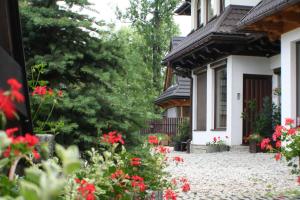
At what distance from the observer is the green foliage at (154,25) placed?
35.3 m

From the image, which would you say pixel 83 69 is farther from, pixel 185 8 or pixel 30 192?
pixel 185 8

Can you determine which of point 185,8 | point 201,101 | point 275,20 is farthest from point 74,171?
point 185,8

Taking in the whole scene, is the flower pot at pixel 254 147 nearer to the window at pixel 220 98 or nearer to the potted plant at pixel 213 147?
the potted plant at pixel 213 147

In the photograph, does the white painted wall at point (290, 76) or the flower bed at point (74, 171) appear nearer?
the flower bed at point (74, 171)

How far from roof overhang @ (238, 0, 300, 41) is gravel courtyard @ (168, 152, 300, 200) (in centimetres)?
275

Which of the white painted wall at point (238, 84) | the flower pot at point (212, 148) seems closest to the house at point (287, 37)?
the white painted wall at point (238, 84)

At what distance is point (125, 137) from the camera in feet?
19.8

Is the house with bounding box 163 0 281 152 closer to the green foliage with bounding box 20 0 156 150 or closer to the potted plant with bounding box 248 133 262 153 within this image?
the potted plant with bounding box 248 133 262 153

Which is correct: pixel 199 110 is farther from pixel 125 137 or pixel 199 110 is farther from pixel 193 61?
pixel 125 137

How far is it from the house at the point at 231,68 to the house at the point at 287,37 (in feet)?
3.31

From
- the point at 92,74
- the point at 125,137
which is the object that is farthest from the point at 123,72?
the point at 125,137

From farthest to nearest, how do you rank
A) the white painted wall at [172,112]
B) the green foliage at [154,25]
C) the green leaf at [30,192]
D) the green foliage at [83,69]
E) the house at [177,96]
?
the green foliage at [154,25]
the white painted wall at [172,112]
the house at [177,96]
the green foliage at [83,69]
the green leaf at [30,192]

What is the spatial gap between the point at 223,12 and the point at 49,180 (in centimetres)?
1411

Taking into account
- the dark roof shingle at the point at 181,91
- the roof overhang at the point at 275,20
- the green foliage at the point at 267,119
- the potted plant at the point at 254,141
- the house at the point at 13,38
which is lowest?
the potted plant at the point at 254,141
